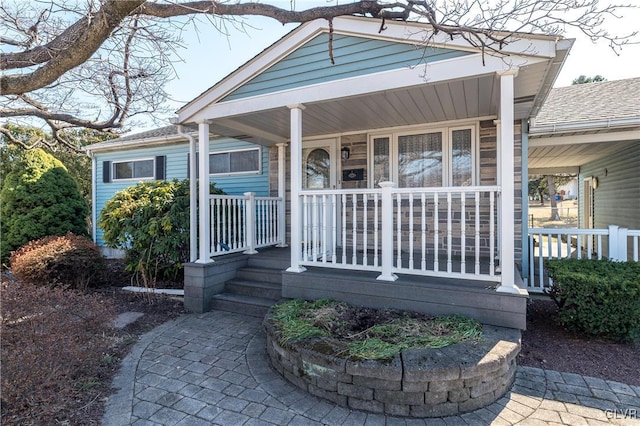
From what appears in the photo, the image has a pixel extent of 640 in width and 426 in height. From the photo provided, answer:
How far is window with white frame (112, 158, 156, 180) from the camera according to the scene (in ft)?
30.0

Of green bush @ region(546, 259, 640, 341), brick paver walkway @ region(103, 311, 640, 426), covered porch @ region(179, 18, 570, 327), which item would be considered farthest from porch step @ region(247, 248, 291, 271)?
green bush @ region(546, 259, 640, 341)

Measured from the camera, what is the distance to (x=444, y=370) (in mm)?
2396

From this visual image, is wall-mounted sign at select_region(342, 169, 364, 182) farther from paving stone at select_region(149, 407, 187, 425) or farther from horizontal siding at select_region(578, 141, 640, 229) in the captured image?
horizontal siding at select_region(578, 141, 640, 229)

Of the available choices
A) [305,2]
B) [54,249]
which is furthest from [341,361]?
[54,249]

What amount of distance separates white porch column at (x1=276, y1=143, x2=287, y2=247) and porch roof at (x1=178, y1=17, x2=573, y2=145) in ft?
2.81

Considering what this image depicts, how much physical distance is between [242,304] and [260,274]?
545 millimetres

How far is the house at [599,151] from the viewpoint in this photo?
4914 millimetres

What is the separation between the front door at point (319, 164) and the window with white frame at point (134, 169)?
493 centimetres

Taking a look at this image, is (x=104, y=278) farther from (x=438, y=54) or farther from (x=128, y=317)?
(x=438, y=54)

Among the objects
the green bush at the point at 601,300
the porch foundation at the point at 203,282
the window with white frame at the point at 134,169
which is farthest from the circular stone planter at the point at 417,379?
the window with white frame at the point at 134,169

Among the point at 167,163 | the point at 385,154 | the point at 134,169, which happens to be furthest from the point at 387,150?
the point at 134,169

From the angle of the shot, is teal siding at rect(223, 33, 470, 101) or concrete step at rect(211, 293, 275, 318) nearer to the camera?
teal siding at rect(223, 33, 470, 101)

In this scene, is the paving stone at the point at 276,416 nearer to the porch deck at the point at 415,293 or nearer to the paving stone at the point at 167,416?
the paving stone at the point at 167,416

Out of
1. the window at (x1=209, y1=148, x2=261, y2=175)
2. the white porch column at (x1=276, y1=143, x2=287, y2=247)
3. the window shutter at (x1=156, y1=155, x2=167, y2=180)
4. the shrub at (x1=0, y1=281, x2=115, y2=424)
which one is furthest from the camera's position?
the window shutter at (x1=156, y1=155, x2=167, y2=180)
